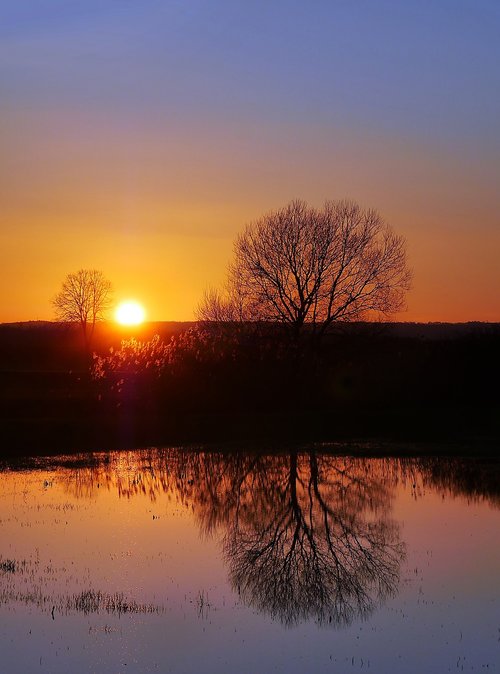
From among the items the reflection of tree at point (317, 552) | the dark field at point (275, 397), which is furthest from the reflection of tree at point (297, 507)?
the dark field at point (275, 397)

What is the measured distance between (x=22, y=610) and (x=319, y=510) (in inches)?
352

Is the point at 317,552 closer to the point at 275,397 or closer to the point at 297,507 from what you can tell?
the point at 297,507

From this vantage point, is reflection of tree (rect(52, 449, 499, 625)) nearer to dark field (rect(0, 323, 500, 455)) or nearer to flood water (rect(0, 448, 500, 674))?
flood water (rect(0, 448, 500, 674))

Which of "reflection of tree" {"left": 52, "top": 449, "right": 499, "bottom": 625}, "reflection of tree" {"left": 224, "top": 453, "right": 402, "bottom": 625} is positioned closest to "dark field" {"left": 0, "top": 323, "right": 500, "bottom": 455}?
"reflection of tree" {"left": 52, "top": 449, "right": 499, "bottom": 625}

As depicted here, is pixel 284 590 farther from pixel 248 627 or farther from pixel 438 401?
pixel 438 401

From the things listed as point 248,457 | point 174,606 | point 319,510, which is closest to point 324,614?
point 174,606

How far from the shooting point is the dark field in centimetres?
3181

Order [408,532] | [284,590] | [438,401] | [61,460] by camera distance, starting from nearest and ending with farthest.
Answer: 1. [284,590]
2. [408,532]
3. [61,460]
4. [438,401]

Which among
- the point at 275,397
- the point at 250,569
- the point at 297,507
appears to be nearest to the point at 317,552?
the point at 250,569

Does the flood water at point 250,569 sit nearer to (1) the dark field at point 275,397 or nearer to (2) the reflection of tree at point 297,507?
(2) the reflection of tree at point 297,507

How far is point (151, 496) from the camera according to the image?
67.4ft

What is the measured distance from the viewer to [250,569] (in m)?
14.3

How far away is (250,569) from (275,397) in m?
26.2

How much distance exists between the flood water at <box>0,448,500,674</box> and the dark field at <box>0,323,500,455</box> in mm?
7090
